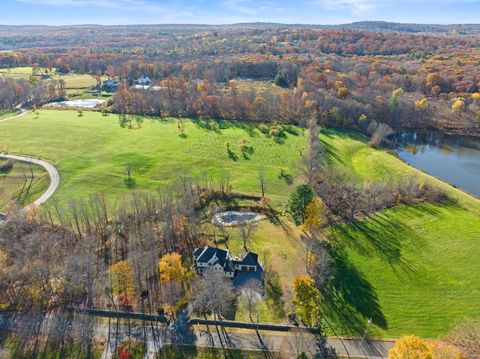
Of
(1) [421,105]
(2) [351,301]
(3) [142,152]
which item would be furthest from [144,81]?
(2) [351,301]

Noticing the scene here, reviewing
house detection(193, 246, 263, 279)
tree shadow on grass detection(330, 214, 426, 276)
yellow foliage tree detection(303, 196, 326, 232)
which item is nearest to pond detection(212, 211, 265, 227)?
yellow foliage tree detection(303, 196, 326, 232)

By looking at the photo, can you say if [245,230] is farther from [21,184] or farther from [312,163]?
[21,184]

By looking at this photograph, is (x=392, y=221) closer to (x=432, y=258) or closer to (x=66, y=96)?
(x=432, y=258)

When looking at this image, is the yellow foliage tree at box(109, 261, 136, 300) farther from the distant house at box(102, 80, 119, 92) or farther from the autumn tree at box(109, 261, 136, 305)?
the distant house at box(102, 80, 119, 92)

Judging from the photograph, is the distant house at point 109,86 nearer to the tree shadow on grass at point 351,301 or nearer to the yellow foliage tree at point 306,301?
the tree shadow on grass at point 351,301

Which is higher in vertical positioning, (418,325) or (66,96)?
(66,96)

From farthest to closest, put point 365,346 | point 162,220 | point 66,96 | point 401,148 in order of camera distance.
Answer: point 66,96 → point 401,148 → point 162,220 → point 365,346

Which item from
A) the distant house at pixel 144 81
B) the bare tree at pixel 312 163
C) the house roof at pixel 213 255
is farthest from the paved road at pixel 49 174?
the distant house at pixel 144 81

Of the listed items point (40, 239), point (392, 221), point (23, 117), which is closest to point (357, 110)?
point (392, 221)
